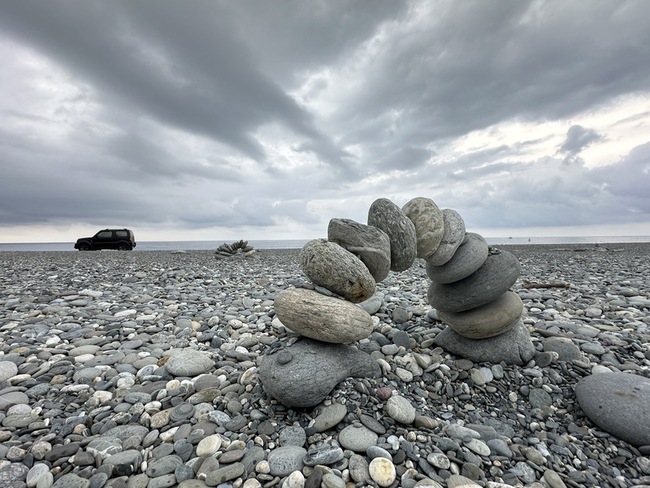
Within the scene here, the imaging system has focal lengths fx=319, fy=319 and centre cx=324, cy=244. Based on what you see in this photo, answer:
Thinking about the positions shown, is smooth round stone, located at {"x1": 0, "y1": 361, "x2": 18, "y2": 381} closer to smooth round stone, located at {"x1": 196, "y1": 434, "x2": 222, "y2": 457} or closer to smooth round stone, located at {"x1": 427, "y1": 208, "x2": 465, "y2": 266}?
smooth round stone, located at {"x1": 196, "y1": 434, "x2": 222, "y2": 457}

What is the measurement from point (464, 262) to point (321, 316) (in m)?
1.80

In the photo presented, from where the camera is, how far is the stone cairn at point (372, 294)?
Answer: 287cm

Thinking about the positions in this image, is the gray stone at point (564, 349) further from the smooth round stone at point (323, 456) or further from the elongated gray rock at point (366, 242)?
the smooth round stone at point (323, 456)

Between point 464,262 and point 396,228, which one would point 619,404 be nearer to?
point 464,262

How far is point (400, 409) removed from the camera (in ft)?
8.74

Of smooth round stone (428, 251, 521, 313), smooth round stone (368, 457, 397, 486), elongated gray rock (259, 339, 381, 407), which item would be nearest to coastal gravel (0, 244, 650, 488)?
smooth round stone (368, 457, 397, 486)

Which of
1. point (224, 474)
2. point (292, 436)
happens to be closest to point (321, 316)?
point (292, 436)

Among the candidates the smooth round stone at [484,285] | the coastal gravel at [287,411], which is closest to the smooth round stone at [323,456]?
the coastal gravel at [287,411]

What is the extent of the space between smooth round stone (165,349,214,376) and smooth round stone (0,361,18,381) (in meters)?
1.53

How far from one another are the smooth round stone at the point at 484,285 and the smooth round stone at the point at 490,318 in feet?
0.31

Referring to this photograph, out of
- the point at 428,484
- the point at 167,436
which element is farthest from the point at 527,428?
the point at 167,436

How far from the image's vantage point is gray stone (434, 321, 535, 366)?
140 inches

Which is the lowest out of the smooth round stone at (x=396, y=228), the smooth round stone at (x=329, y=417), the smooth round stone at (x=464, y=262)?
the smooth round stone at (x=329, y=417)

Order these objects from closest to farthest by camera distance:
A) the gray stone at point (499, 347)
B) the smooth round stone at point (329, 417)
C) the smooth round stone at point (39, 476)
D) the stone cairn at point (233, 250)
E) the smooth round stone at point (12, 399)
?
1. the smooth round stone at point (39, 476)
2. the smooth round stone at point (329, 417)
3. the smooth round stone at point (12, 399)
4. the gray stone at point (499, 347)
5. the stone cairn at point (233, 250)
